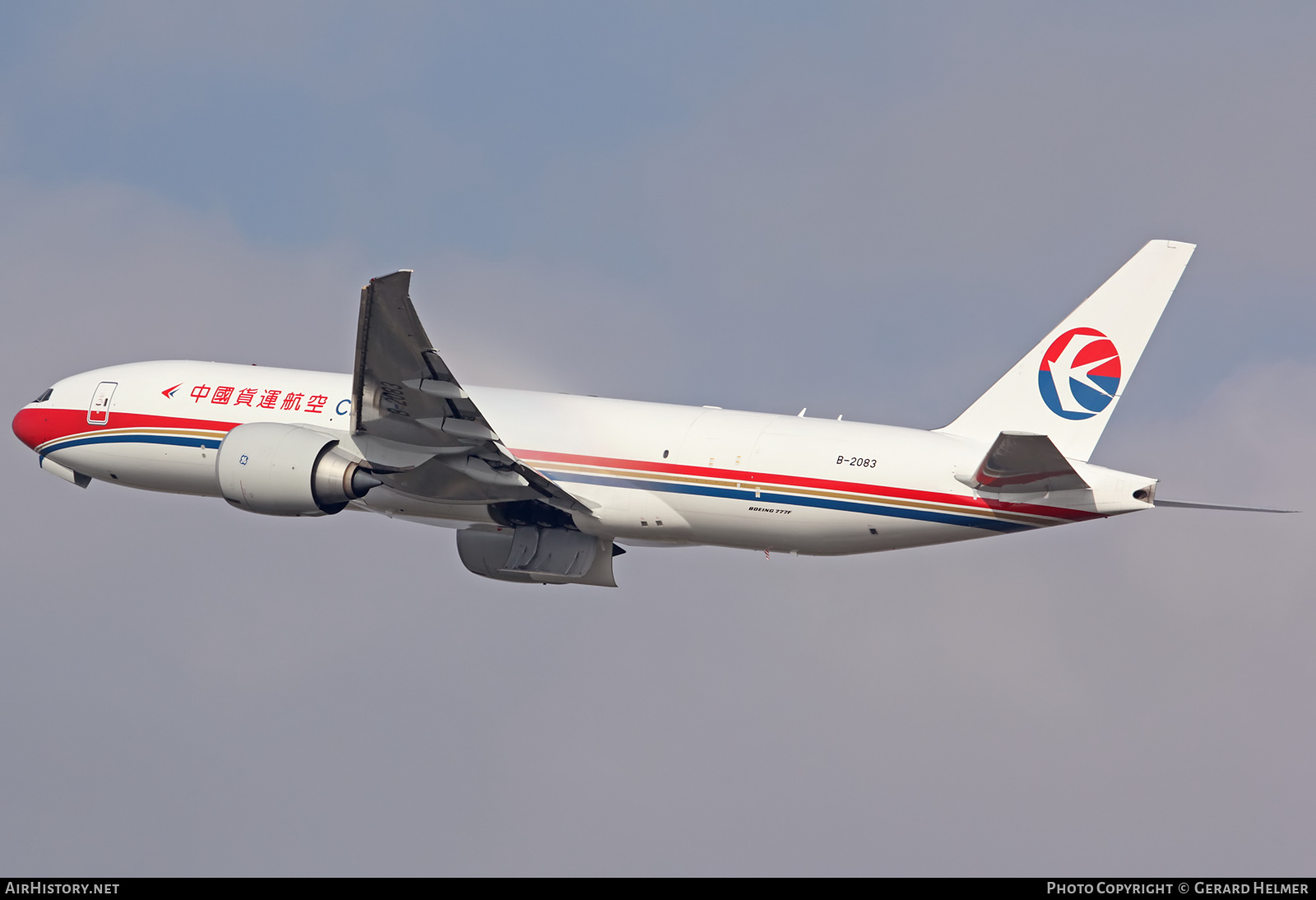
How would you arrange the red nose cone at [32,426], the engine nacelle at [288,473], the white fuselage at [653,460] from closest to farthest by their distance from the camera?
the white fuselage at [653,460] → the engine nacelle at [288,473] → the red nose cone at [32,426]

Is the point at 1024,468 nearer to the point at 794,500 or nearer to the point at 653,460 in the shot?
the point at 794,500

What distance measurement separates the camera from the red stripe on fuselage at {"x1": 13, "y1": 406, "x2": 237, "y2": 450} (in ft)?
126

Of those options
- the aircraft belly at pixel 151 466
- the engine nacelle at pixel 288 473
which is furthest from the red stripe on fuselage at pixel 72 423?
the engine nacelle at pixel 288 473

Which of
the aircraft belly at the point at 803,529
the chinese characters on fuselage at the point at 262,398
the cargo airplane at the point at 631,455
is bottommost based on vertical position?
the aircraft belly at the point at 803,529

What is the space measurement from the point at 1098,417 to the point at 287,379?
17713 mm

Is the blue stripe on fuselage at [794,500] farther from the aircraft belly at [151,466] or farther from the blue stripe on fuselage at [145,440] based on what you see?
the aircraft belly at [151,466]

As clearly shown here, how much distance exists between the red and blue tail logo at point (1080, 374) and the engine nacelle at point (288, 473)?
13.8 metres

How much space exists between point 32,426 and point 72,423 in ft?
5.20

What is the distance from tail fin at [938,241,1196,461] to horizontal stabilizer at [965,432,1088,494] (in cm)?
191

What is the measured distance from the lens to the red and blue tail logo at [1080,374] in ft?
110

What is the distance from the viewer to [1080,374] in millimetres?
33750

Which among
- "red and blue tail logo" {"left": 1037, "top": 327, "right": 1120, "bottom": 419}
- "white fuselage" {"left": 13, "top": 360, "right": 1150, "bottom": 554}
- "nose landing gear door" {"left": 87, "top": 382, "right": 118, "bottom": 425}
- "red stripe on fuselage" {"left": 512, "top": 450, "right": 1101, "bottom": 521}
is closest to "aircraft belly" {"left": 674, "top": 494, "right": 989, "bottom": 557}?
"white fuselage" {"left": 13, "top": 360, "right": 1150, "bottom": 554}

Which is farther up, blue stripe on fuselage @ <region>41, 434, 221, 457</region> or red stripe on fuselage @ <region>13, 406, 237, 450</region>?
red stripe on fuselage @ <region>13, 406, 237, 450</region>

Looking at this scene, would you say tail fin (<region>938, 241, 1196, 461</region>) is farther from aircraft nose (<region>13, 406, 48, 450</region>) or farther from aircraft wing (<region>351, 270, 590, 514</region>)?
aircraft nose (<region>13, 406, 48, 450</region>)
